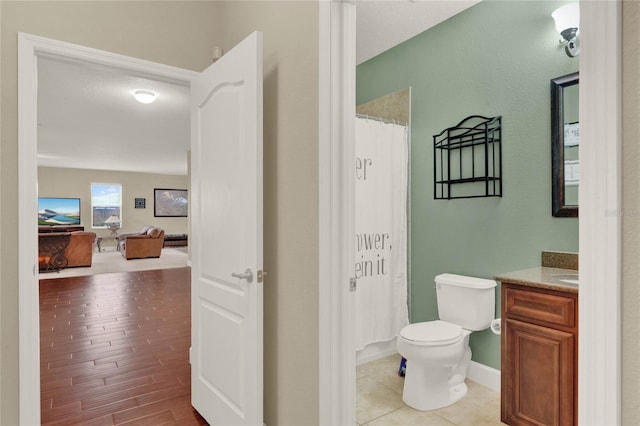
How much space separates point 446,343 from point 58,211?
42.8 ft

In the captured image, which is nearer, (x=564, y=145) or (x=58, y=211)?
(x=564, y=145)

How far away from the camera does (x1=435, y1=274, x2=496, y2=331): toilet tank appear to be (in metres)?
2.52

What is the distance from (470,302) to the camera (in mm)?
2529

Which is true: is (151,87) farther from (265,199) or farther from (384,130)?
(265,199)

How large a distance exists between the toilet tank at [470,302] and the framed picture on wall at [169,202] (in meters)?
12.8

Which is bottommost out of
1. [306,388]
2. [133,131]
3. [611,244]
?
[306,388]

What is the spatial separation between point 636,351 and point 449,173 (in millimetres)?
2297

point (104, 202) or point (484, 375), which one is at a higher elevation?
point (104, 202)

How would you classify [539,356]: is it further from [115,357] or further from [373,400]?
[115,357]

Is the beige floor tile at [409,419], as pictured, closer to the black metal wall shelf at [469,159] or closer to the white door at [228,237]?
the white door at [228,237]

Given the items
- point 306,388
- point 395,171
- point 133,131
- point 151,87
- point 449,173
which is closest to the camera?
point 306,388

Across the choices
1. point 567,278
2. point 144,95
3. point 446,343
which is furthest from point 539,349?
point 144,95

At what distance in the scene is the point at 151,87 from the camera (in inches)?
173

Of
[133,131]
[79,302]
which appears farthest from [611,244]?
[133,131]
